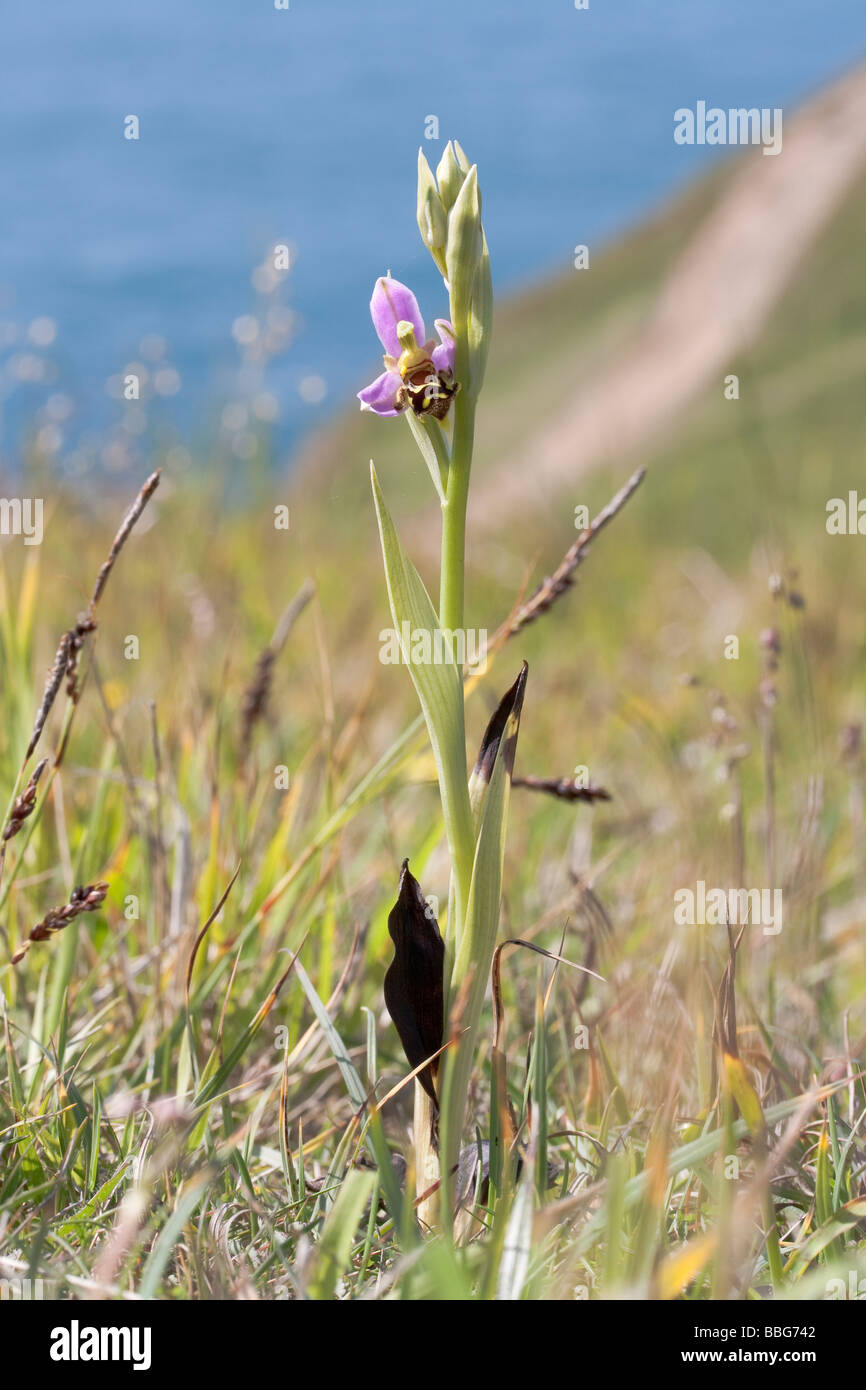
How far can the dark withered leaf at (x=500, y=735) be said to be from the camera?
3.38 feet

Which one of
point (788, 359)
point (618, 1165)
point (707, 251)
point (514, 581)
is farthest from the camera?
point (707, 251)

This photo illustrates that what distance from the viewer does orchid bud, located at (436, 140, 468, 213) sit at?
1021mm

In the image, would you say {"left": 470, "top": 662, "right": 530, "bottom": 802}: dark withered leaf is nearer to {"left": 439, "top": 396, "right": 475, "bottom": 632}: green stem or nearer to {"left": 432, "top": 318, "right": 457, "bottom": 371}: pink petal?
{"left": 439, "top": 396, "right": 475, "bottom": 632}: green stem

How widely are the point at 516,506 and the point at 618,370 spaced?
464 centimetres

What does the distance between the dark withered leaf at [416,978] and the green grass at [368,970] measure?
0.08 meters

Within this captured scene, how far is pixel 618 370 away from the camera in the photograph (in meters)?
9.52

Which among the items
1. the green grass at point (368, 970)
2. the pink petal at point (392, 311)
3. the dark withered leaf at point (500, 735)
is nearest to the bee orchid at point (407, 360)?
the pink petal at point (392, 311)

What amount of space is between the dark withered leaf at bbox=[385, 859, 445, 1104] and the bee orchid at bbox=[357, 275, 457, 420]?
1.44 feet

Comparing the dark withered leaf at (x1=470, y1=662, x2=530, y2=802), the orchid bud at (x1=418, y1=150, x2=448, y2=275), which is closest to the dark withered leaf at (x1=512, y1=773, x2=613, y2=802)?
the dark withered leaf at (x1=470, y1=662, x2=530, y2=802)

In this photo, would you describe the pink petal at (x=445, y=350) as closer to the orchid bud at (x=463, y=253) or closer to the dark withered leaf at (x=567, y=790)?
the orchid bud at (x=463, y=253)

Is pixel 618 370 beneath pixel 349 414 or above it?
beneath

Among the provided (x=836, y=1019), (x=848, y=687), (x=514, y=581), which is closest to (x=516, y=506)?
(x=514, y=581)

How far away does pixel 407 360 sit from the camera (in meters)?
1.00

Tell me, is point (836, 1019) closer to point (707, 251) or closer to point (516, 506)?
point (516, 506)
